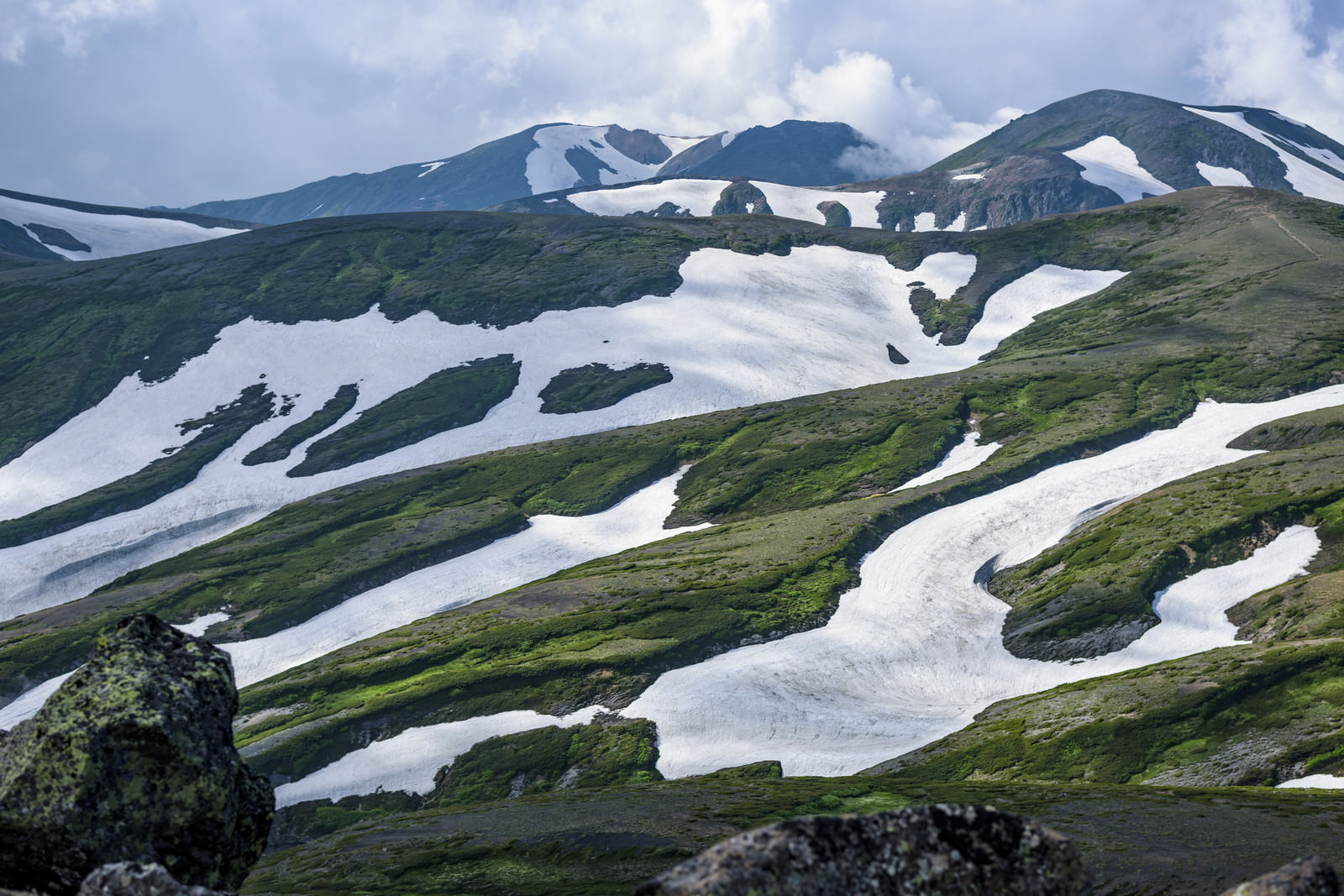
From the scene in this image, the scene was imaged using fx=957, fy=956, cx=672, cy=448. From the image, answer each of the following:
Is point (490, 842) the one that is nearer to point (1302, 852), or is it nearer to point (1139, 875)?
point (1139, 875)

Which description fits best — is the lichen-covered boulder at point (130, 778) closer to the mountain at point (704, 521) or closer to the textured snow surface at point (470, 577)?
the mountain at point (704, 521)

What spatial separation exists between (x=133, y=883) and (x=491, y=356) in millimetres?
147038

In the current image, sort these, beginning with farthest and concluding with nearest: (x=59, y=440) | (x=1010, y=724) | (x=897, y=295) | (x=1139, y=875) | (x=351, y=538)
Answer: (x=897, y=295) → (x=59, y=440) → (x=351, y=538) → (x=1010, y=724) → (x=1139, y=875)

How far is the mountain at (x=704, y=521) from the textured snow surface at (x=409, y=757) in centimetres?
24

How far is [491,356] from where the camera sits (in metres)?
156

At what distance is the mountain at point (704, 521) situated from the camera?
44.8m

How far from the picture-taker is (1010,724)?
5062cm

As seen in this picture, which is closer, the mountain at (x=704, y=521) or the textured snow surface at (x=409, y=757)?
the mountain at (x=704, y=521)

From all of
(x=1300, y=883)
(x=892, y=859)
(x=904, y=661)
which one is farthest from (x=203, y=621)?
(x=1300, y=883)

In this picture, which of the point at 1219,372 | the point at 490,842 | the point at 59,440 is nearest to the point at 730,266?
the point at 1219,372

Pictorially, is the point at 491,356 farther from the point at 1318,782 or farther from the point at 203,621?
the point at 1318,782

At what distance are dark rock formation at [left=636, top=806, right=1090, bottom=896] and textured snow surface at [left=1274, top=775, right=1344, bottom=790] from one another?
3549cm

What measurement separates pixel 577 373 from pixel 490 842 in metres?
116

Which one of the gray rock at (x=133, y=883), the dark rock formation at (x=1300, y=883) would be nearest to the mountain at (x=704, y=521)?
the dark rock formation at (x=1300, y=883)
